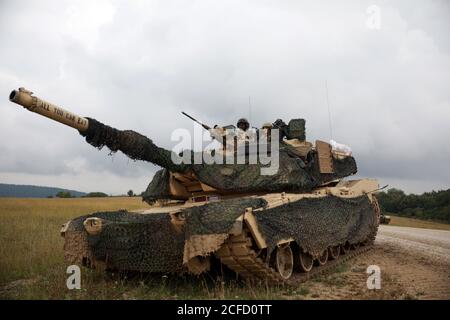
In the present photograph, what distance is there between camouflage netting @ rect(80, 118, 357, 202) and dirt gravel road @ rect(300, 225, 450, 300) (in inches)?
69.8

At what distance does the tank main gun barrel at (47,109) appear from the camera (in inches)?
194

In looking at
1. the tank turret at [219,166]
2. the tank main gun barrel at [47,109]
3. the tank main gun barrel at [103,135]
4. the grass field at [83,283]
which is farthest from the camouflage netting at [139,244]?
the tank main gun barrel at [47,109]

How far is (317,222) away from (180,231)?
9.17 feet

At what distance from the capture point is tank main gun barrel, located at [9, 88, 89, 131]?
4918mm

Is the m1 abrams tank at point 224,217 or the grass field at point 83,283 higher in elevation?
the m1 abrams tank at point 224,217

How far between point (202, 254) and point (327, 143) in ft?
16.7

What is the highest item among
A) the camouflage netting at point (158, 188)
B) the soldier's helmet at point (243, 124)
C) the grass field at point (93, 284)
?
the soldier's helmet at point (243, 124)

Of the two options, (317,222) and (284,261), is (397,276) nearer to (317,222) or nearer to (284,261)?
(317,222)

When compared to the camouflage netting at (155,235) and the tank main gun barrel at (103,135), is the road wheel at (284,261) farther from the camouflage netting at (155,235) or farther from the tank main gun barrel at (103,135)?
the tank main gun barrel at (103,135)

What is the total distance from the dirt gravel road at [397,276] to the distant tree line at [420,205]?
55.2ft
